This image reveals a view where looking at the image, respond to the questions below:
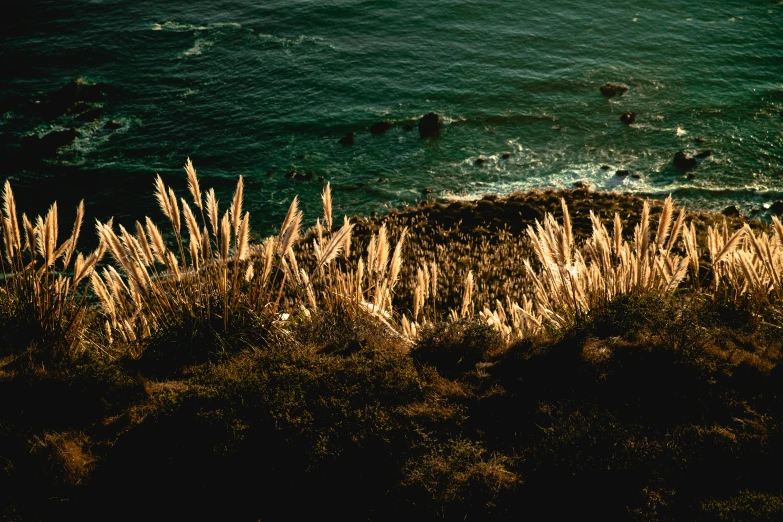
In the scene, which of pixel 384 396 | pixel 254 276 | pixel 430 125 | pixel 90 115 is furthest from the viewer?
pixel 90 115

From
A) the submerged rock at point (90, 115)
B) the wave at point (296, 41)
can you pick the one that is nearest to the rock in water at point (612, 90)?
the wave at point (296, 41)

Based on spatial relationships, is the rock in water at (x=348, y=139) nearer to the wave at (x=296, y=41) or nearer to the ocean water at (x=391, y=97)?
the ocean water at (x=391, y=97)

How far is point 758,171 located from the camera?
23844 mm

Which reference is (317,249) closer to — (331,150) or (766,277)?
(766,277)

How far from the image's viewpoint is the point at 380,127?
2848cm

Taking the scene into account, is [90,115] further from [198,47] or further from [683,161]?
[683,161]

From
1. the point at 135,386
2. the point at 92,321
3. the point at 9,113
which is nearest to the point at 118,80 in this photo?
the point at 9,113

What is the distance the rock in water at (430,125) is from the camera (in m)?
28.2

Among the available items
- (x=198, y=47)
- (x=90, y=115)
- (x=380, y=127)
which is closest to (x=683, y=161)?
(x=380, y=127)

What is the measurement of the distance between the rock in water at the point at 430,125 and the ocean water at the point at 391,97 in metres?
0.46

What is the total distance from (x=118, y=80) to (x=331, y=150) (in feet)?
46.5

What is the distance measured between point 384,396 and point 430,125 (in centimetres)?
2463

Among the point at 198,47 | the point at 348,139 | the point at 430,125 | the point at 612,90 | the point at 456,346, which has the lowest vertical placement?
the point at 348,139

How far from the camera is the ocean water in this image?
2467 cm
